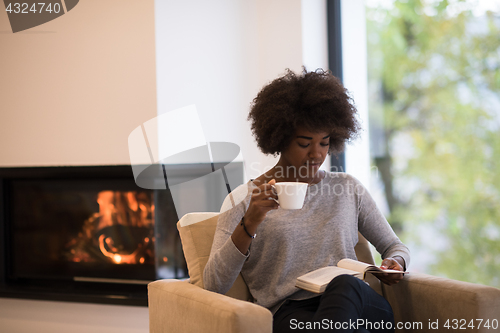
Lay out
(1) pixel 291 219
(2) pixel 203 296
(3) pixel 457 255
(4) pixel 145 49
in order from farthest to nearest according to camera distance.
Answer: (3) pixel 457 255
(4) pixel 145 49
(1) pixel 291 219
(2) pixel 203 296

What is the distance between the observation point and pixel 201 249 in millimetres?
1537

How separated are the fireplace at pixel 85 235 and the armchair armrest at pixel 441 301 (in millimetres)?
1189

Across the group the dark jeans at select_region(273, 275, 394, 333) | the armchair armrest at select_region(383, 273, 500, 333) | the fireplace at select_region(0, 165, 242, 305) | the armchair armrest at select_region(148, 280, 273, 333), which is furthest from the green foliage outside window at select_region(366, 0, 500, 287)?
the armchair armrest at select_region(148, 280, 273, 333)

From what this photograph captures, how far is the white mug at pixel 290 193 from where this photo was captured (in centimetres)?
121

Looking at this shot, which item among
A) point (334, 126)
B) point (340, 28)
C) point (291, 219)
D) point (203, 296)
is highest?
point (340, 28)

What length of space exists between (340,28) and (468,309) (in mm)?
1897

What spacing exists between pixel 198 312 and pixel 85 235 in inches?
57.6

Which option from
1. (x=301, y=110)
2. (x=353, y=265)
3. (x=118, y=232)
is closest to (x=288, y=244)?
(x=353, y=265)

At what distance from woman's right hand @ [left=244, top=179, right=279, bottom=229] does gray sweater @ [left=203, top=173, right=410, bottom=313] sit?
0.37 feet

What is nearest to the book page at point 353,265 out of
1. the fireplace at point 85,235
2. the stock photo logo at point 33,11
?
the fireplace at point 85,235

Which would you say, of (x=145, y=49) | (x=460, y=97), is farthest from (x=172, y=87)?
(x=460, y=97)

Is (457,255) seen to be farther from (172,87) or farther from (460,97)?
(172,87)

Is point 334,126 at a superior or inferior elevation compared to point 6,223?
superior

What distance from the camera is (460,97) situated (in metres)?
2.44
